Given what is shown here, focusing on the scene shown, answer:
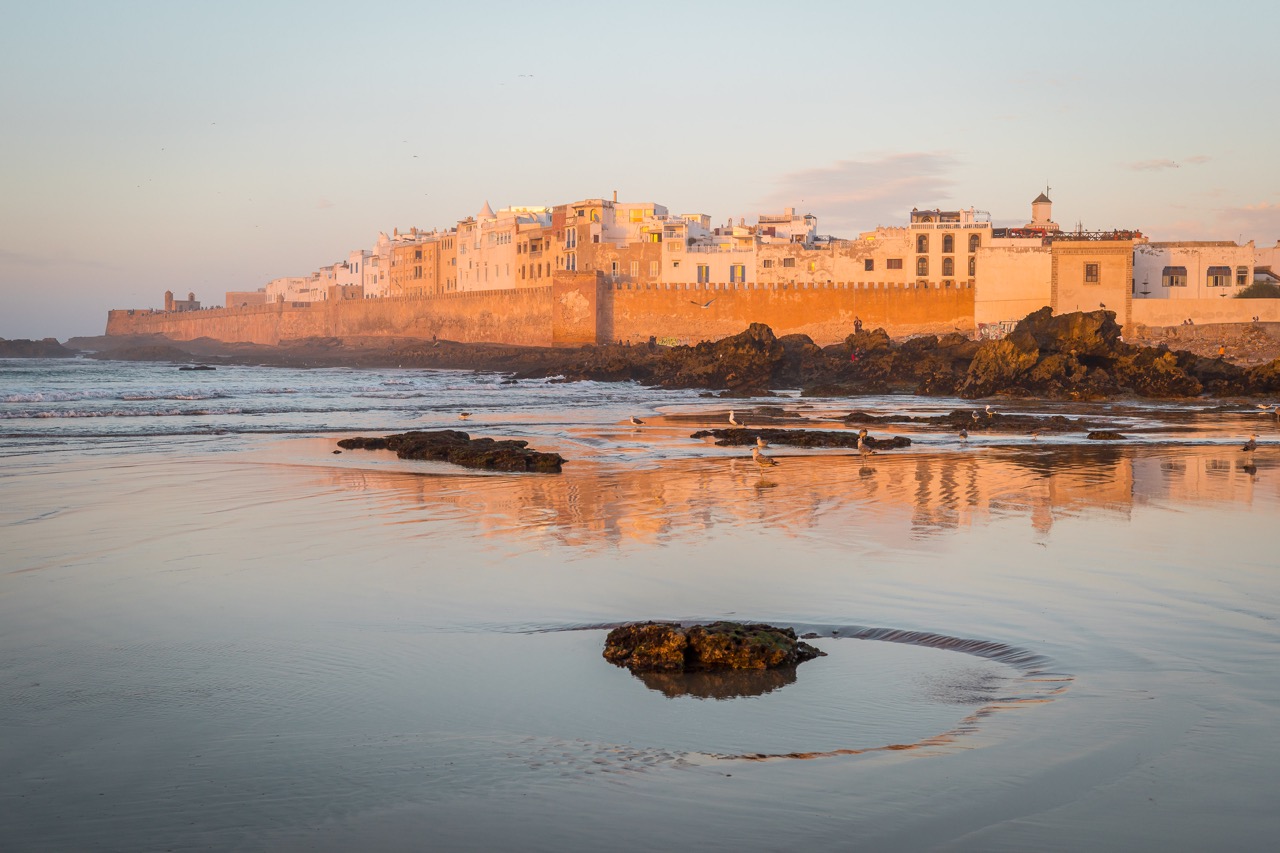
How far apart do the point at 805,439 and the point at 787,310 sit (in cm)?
3417

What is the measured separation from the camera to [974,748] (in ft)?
11.1

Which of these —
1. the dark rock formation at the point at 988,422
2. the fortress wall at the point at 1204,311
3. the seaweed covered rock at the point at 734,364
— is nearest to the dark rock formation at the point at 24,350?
the seaweed covered rock at the point at 734,364

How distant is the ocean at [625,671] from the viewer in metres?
2.95

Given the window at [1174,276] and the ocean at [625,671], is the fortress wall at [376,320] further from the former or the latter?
the ocean at [625,671]

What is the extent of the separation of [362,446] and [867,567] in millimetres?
8015

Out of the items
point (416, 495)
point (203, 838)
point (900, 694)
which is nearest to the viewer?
point (203, 838)

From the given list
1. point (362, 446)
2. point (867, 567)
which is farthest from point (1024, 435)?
point (867, 567)

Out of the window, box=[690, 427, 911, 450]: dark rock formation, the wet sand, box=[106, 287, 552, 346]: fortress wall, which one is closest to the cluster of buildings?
the window

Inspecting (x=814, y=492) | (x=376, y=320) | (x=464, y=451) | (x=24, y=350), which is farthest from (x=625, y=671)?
(x=24, y=350)

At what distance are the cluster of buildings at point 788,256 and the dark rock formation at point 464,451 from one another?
30109 mm

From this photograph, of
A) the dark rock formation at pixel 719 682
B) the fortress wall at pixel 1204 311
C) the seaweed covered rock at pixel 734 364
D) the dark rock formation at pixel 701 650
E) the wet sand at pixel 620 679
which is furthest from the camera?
the fortress wall at pixel 1204 311

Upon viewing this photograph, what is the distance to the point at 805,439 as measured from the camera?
13.3m

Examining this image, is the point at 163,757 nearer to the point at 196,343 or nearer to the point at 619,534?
the point at 619,534

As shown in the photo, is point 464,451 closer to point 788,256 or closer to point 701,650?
point 701,650
